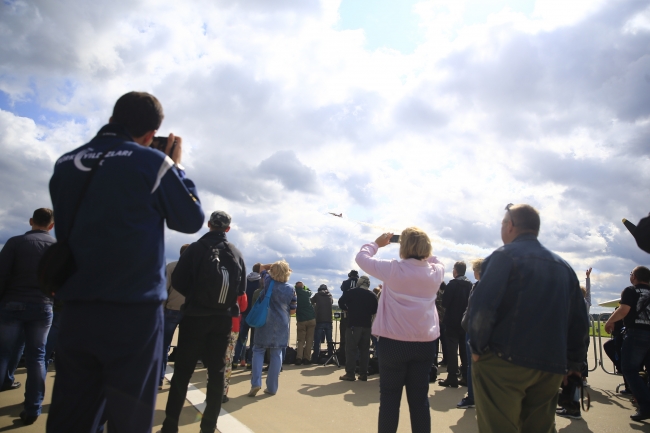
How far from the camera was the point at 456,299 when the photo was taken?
819cm

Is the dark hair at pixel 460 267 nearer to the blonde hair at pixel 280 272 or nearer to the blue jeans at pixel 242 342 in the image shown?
the blonde hair at pixel 280 272

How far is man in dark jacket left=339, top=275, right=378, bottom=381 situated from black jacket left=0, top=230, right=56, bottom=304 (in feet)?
18.8

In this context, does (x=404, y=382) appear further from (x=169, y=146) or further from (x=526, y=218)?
(x=169, y=146)

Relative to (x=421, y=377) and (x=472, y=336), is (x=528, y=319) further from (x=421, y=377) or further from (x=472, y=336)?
(x=421, y=377)

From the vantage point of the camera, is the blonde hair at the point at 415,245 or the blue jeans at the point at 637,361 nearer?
the blonde hair at the point at 415,245

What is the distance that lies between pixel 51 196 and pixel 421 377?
3.20 m

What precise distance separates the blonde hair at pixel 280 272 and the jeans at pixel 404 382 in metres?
3.06

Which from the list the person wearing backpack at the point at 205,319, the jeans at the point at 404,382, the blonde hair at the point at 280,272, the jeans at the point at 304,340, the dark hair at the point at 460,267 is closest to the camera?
the jeans at the point at 404,382

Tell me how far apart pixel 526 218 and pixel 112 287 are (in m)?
2.99

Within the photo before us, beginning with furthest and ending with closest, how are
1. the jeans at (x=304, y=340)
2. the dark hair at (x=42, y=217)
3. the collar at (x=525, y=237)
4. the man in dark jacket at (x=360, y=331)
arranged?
the jeans at (x=304, y=340) < the man in dark jacket at (x=360, y=331) < the dark hair at (x=42, y=217) < the collar at (x=525, y=237)

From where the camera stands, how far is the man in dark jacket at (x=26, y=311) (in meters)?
4.54

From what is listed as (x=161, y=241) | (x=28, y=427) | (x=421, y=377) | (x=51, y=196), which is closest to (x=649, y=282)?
(x=421, y=377)

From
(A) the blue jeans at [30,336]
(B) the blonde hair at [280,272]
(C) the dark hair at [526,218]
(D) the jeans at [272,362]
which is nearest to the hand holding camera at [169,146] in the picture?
(C) the dark hair at [526,218]

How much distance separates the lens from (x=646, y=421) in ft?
20.0
